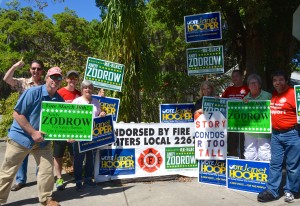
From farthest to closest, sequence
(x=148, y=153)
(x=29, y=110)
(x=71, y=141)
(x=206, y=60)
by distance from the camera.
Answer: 1. (x=206, y=60)
2. (x=148, y=153)
3. (x=71, y=141)
4. (x=29, y=110)

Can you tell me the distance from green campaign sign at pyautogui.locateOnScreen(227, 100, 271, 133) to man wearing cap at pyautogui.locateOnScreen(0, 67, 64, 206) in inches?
110

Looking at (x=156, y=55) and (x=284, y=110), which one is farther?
(x=156, y=55)

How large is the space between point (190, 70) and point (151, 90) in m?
1.45

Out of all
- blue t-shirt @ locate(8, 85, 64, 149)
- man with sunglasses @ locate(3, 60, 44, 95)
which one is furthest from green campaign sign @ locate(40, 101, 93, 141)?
man with sunglasses @ locate(3, 60, 44, 95)

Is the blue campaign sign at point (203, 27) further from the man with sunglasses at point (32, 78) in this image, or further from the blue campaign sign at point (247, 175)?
the man with sunglasses at point (32, 78)

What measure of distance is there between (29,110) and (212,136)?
2.99 m

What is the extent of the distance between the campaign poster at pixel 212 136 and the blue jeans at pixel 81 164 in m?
1.78

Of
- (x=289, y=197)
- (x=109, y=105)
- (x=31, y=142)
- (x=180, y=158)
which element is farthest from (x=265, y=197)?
(x=31, y=142)

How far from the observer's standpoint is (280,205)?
497cm

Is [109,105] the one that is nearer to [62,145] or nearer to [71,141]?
[62,145]

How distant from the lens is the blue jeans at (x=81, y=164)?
561cm

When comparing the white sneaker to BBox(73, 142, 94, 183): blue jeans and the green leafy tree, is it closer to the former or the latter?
BBox(73, 142, 94, 183): blue jeans

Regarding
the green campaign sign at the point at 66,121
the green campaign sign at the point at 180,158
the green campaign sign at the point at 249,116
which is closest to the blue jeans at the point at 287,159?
the green campaign sign at the point at 249,116

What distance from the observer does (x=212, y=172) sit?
5.98 m
